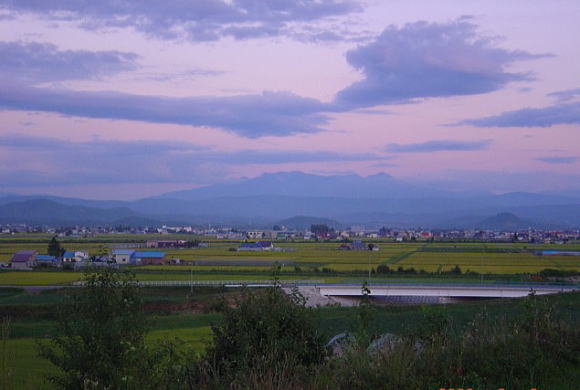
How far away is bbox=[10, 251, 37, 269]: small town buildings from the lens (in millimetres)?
60156

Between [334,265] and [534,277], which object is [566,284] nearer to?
[534,277]

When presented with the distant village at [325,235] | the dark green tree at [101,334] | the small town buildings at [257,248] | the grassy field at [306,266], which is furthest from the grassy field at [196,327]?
the distant village at [325,235]

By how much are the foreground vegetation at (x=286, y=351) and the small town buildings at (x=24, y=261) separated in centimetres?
5387

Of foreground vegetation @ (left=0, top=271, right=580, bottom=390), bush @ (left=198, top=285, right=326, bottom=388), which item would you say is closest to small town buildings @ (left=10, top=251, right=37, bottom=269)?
foreground vegetation @ (left=0, top=271, right=580, bottom=390)

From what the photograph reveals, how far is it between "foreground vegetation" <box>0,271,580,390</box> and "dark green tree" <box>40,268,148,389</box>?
0.04 ft

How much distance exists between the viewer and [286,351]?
28.6 feet

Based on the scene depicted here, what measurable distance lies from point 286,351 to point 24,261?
57.9 meters

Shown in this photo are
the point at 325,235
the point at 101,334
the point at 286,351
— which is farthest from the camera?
the point at 325,235

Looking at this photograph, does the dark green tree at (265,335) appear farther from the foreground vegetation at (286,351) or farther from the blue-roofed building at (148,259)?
the blue-roofed building at (148,259)

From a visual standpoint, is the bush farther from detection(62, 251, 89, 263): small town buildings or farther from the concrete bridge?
detection(62, 251, 89, 263): small town buildings

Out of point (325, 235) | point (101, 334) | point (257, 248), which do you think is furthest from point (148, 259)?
point (325, 235)

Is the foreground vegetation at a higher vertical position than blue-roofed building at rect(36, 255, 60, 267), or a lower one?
higher

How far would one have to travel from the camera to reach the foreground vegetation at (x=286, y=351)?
7289mm

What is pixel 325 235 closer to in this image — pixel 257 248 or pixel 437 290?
pixel 257 248
